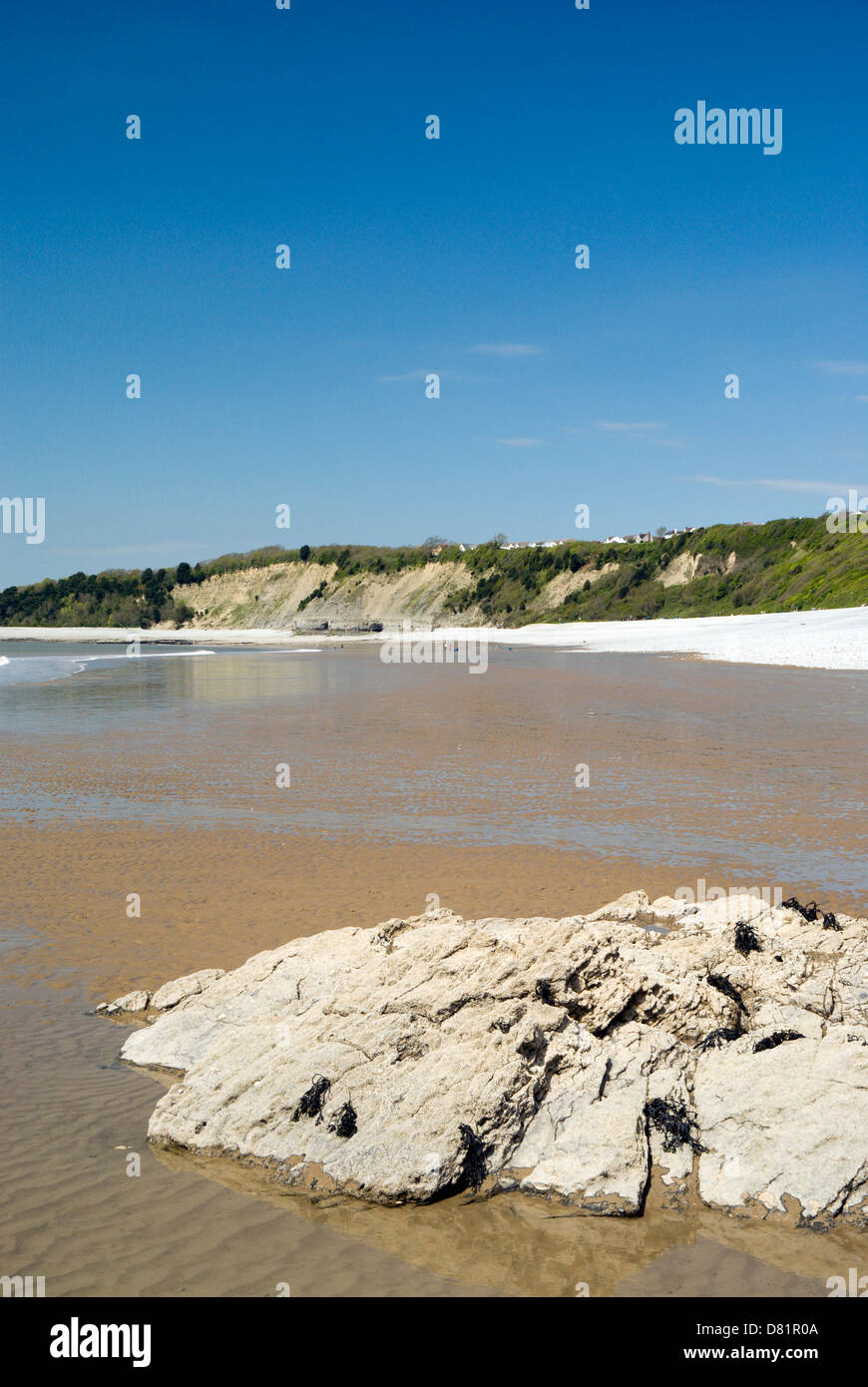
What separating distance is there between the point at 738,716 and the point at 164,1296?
815 inches

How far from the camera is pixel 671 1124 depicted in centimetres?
529

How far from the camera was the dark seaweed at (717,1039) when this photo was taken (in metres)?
5.86

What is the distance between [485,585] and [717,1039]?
13045cm

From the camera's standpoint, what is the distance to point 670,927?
27.6ft

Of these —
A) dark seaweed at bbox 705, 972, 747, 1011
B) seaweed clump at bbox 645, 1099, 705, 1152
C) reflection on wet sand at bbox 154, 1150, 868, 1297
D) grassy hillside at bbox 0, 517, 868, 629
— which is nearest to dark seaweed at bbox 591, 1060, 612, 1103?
seaweed clump at bbox 645, 1099, 705, 1152

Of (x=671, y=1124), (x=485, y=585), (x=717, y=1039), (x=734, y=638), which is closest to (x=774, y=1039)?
(x=717, y=1039)

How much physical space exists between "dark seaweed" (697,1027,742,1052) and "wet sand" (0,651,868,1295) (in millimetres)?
1165

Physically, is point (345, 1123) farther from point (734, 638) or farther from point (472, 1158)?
point (734, 638)

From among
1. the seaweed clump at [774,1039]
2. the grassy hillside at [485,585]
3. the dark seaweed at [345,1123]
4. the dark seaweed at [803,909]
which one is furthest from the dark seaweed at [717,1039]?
the grassy hillside at [485,585]

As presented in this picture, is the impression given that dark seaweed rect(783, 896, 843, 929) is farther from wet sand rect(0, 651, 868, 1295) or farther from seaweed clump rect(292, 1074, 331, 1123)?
seaweed clump rect(292, 1074, 331, 1123)

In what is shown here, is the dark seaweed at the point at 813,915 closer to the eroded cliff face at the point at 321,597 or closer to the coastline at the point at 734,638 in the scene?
the coastline at the point at 734,638

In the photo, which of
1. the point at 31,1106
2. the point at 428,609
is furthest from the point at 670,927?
the point at 428,609

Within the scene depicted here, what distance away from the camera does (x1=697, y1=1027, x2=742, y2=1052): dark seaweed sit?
5.86 metres
